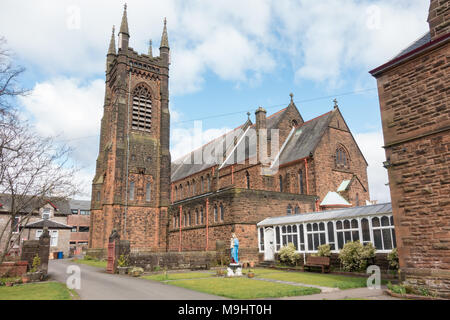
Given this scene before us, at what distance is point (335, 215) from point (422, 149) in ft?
30.6

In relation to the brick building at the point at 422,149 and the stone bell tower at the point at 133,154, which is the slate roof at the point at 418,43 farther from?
the stone bell tower at the point at 133,154

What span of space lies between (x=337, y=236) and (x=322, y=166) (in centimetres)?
1208

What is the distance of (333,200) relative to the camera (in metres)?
28.5

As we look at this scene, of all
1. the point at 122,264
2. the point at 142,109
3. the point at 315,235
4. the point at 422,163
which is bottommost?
the point at 122,264

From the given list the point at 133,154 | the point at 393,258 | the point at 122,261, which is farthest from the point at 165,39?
the point at 393,258

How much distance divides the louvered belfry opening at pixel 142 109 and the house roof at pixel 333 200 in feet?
69.2

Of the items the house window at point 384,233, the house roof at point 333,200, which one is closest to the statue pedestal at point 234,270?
the house window at point 384,233

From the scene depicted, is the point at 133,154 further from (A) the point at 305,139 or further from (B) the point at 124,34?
(A) the point at 305,139

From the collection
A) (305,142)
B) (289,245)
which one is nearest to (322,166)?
(305,142)

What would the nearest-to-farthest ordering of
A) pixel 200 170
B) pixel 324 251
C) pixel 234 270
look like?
pixel 234 270
pixel 324 251
pixel 200 170

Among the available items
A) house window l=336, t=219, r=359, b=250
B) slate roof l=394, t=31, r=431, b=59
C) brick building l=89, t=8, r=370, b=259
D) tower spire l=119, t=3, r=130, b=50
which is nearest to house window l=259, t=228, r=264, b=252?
brick building l=89, t=8, r=370, b=259

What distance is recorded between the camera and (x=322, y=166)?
2998cm

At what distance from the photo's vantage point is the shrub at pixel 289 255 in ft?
68.8

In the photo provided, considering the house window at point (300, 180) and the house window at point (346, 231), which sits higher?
the house window at point (300, 180)
